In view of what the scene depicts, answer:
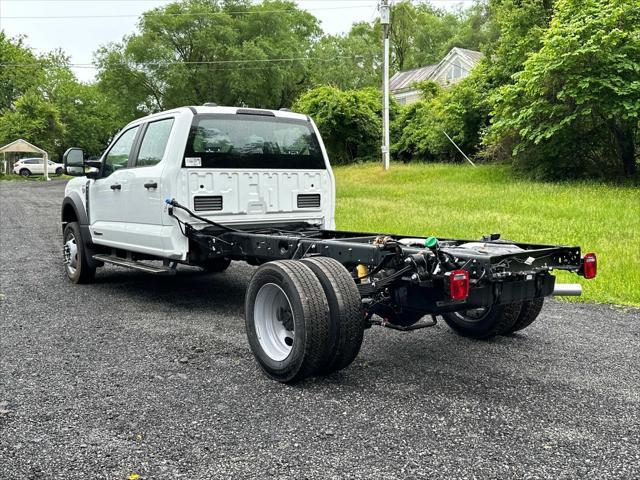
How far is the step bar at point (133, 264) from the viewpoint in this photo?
6.38 m

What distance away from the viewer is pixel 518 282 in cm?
430

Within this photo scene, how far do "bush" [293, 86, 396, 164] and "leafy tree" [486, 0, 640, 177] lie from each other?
46.9 ft

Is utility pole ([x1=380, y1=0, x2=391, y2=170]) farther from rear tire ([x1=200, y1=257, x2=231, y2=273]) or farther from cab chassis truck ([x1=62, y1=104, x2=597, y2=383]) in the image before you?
cab chassis truck ([x1=62, y1=104, x2=597, y2=383])

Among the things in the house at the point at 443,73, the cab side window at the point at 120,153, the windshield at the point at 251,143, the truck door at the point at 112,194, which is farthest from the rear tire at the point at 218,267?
the house at the point at 443,73

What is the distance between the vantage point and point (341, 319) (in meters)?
4.12

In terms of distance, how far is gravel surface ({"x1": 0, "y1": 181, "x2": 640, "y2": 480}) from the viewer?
322 cm

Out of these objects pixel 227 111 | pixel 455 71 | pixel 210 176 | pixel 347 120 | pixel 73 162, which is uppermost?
pixel 455 71

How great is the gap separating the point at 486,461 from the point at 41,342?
3915mm

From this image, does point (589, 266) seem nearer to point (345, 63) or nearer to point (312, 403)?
point (312, 403)

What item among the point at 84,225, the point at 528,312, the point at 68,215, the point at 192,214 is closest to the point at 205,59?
the point at 68,215

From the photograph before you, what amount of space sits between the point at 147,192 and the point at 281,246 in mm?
1877

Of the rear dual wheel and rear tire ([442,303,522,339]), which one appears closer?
the rear dual wheel

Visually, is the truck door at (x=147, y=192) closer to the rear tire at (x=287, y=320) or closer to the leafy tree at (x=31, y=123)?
the rear tire at (x=287, y=320)

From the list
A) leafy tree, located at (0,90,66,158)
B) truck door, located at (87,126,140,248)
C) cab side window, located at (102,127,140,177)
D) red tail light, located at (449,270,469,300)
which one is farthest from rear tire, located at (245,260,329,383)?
leafy tree, located at (0,90,66,158)
